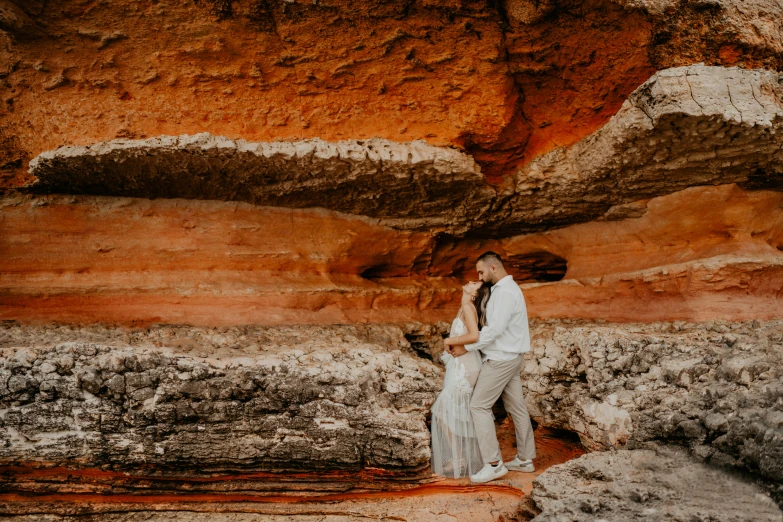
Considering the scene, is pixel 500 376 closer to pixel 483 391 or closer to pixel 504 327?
pixel 483 391

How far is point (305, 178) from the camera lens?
17.3 feet

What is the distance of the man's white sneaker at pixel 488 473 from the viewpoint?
4.31 metres

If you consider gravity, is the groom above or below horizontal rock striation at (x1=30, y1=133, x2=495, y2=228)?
below

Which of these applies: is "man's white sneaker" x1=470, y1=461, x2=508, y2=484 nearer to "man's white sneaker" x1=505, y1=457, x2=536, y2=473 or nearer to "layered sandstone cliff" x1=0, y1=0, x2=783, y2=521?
"layered sandstone cliff" x1=0, y1=0, x2=783, y2=521

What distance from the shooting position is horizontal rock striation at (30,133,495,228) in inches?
193

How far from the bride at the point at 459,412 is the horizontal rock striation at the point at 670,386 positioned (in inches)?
30.2

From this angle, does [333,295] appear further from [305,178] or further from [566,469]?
[566,469]

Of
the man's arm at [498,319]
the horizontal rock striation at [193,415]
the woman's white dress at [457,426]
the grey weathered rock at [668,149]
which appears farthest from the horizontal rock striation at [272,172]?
the woman's white dress at [457,426]

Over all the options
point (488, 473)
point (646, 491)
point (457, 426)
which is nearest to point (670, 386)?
point (646, 491)

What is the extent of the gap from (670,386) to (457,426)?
1.49 metres

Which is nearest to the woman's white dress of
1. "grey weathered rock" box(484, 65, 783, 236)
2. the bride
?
the bride

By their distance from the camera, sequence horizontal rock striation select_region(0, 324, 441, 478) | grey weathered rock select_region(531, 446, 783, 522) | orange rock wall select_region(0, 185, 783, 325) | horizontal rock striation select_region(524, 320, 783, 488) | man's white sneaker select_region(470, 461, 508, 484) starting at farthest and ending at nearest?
orange rock wall select_region(0, 185, 783, 325)
man's white sneaker select_region(470, 461, 508, 484)
horizontal rock striation select_region(0, 324, 441, 478)
horizontal rock striation select_region(524, 320, 783, 488)
grey weathered rock select_region(531, 446, 783, 522)

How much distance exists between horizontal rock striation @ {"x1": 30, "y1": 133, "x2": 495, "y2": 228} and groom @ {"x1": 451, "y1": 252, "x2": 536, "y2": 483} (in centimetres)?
129

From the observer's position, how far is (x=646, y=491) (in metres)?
3.19
